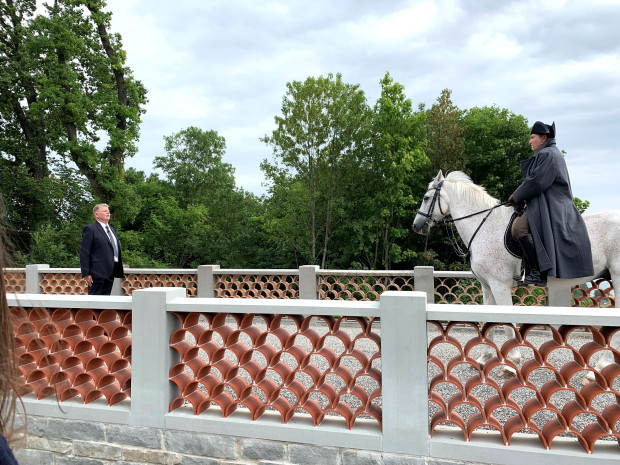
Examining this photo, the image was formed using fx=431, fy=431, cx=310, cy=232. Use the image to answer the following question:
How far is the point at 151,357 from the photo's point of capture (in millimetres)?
3146

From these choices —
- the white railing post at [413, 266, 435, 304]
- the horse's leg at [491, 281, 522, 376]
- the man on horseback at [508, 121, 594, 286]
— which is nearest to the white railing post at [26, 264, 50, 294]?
the white railing post at [413, 266, 435, 304]

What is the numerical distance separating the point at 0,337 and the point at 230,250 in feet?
79.4

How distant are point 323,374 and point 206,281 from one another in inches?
282

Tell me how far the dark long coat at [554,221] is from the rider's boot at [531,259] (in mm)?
128

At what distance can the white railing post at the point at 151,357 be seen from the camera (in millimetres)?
3117

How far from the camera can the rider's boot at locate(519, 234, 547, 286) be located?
179 inches

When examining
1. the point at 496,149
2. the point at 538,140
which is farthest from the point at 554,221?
the point at 496,149

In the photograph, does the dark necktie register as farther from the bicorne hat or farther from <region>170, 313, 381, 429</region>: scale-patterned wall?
the bicorne hat

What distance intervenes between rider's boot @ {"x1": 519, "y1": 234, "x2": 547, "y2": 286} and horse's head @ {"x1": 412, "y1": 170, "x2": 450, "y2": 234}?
1.40 metres

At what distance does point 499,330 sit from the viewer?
7723mm

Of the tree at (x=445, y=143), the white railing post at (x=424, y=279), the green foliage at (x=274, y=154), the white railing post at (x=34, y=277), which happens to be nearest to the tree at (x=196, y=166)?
the green foliage at (x=274, y=154)

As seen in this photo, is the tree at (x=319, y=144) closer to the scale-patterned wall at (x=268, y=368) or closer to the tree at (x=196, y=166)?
the tree at (x=196, y=166)

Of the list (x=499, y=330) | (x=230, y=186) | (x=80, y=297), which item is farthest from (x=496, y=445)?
(x=230, y=186)

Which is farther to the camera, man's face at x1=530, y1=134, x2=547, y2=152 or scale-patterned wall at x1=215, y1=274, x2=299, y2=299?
scale-patterned wall at x1=215, y1=274, x2=299, y2=299
